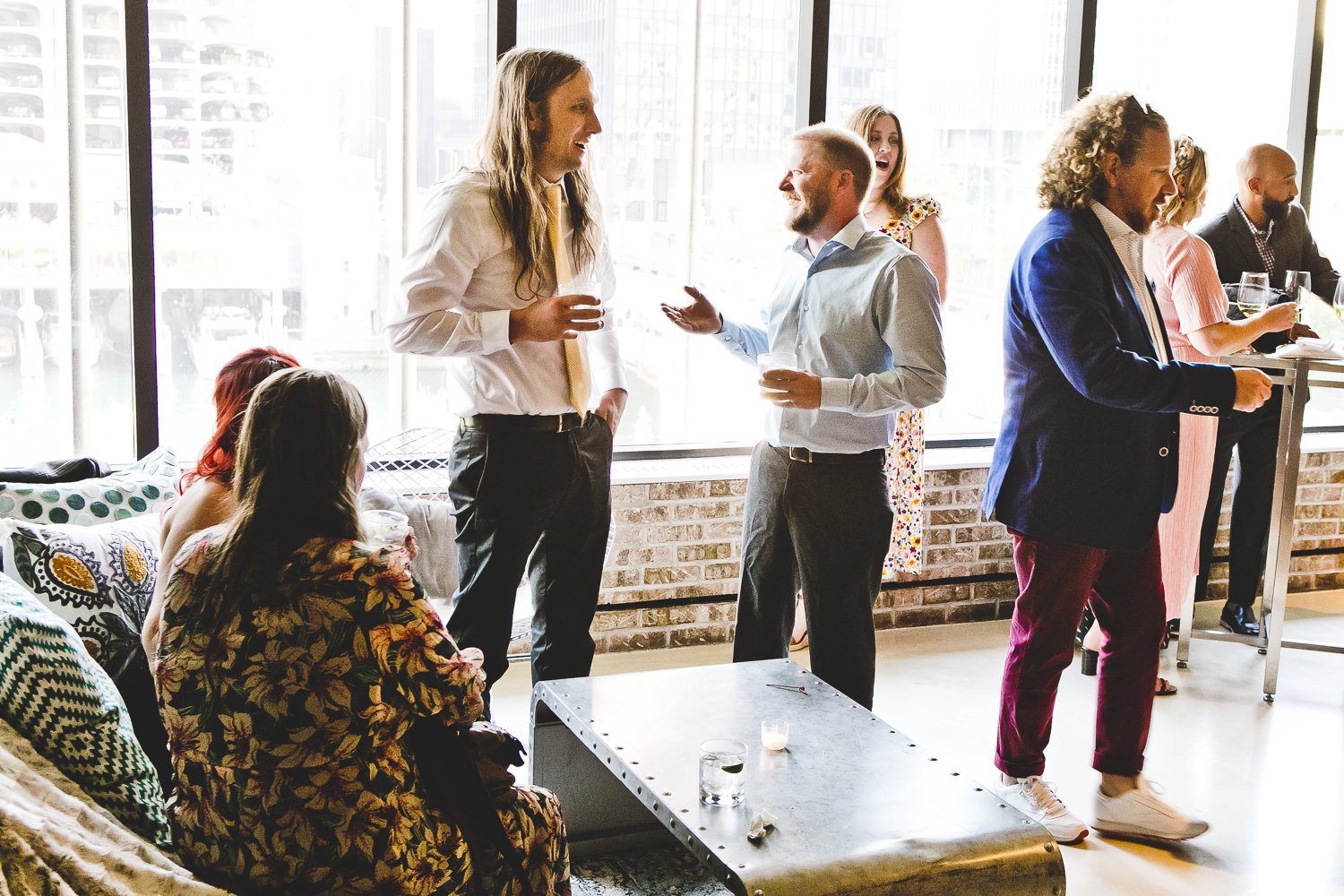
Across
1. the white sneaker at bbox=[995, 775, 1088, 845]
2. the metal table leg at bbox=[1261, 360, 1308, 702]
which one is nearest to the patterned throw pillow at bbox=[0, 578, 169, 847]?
the white sneaker at bbox=[995, 775, 1088, 845]

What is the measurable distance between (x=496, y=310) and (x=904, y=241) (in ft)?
5.87

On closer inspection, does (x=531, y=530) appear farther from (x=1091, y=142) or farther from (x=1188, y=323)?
(x=1188, y=323)

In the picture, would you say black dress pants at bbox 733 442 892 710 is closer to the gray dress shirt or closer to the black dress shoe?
the gray dress shirt

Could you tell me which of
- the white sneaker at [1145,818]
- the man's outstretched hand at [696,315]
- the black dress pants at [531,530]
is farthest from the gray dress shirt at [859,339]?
the white sneaker at [1145,818]

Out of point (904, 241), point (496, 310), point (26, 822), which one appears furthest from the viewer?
point (904, 241)

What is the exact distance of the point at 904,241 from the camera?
14.3ft

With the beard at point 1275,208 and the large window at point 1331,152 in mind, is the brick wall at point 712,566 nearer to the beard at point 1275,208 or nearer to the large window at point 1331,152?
the beard at point 1275,208

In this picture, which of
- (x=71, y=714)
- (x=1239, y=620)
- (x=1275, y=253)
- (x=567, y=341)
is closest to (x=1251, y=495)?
(x=1239, y=620)

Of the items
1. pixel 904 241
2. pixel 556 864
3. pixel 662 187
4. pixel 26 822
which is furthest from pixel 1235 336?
pixel 26 822

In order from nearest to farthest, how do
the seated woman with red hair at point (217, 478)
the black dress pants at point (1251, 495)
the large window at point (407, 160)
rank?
the seated woman with red hair at point (217, 478) < the large window at point (407, 160) < the black dress pants at point (1251, 495)

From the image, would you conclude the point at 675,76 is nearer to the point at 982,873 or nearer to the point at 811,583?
the point at 811,583

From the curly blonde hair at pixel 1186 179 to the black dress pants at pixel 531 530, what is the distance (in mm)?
2084

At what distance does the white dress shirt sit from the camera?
2.97m

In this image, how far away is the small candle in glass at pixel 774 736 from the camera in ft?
8.23
